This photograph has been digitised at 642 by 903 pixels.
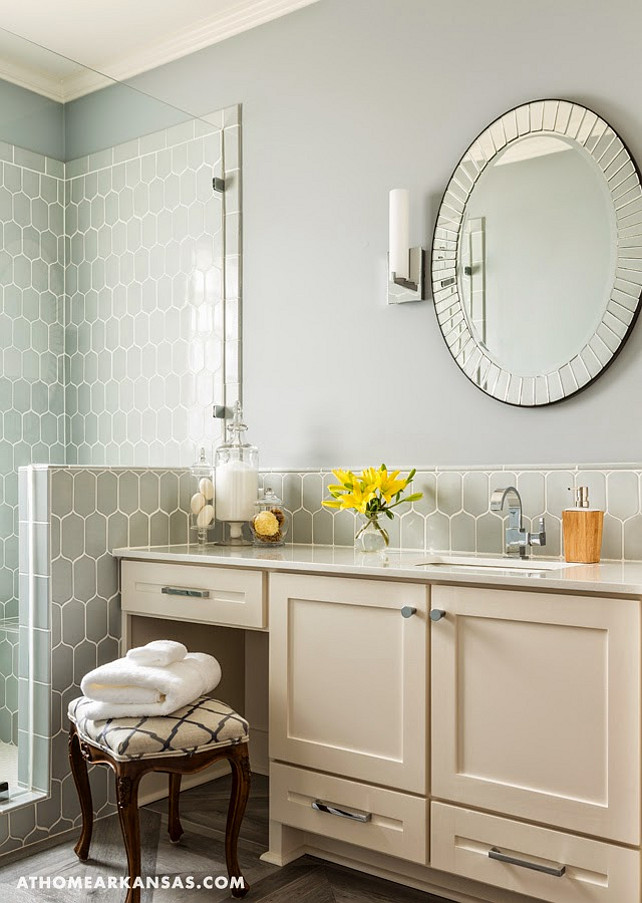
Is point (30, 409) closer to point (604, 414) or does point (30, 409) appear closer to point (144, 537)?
point (144, 537)

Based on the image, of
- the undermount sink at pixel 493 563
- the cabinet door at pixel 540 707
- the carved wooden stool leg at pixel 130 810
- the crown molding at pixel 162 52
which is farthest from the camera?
the crown molding at pixel 162 52

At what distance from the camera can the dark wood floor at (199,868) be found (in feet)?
6.36

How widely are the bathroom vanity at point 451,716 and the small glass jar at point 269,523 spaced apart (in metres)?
0.30

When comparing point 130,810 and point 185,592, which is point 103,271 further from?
point 130,810

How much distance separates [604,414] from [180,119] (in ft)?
5.88

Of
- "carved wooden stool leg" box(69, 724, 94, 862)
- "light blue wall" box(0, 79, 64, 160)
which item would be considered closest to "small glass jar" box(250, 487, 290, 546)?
"carved wooden stool leg" box(69, 724, 94, 862)

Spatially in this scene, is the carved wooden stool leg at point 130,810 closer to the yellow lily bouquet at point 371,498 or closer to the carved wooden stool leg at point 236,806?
the carved wooden stool leg at point 236,806

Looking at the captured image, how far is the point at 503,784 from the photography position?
1.73 metres

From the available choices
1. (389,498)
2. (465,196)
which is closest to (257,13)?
(465,196)

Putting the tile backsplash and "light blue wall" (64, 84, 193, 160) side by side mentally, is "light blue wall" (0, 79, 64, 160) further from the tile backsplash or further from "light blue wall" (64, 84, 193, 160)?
A: the tile backsplash

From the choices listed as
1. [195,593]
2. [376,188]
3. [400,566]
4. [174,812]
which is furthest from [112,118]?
[174,812]

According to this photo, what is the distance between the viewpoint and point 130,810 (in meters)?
1.83

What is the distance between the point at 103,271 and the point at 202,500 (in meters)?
0.87

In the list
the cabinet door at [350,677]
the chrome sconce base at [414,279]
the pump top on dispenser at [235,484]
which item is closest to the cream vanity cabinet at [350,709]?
the cabinet door at [350,677]
